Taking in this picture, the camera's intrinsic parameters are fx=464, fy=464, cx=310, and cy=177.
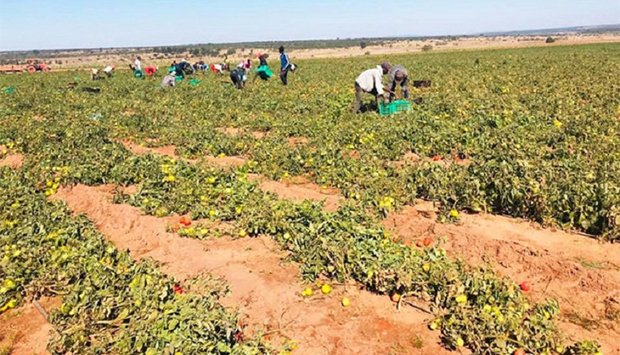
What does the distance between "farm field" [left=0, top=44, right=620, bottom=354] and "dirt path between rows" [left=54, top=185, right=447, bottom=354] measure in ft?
0.07

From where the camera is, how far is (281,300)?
4.61 m

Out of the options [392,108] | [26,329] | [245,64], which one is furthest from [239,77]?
[26,329]

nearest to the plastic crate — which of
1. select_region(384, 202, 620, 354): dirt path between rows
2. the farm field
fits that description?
the farm field

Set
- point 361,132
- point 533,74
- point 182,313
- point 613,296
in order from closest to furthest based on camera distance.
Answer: point 182,313, point 613,296, point 361,132, point 533,74

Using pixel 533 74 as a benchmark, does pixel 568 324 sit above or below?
below

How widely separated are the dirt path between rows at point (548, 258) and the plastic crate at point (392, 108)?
230 inches

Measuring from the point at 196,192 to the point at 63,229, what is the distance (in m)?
1.83

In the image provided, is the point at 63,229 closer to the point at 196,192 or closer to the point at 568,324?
the point at 196,192

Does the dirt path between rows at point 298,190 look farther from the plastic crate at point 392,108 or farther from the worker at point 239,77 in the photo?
the worker at point 239,77

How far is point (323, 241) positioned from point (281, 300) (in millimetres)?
850

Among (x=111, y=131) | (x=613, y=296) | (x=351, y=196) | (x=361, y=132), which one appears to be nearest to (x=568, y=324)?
(x=613, y=296)

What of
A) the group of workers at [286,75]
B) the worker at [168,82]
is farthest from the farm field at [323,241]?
the worker at [168,82]

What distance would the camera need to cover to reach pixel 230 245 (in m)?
5.72

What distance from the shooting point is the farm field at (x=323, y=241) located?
4000 millimetres
